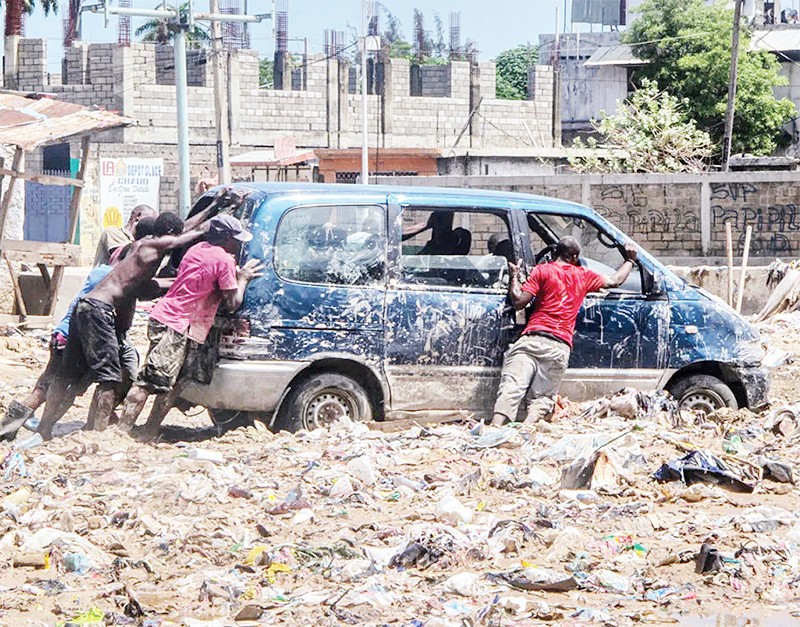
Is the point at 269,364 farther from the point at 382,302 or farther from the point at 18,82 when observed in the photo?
the point at 18,82

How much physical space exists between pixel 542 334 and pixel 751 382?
5.75ft

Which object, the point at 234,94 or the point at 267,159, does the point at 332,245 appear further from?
the point at 234,94

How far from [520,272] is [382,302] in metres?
1.02

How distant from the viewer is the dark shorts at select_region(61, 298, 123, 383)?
851cm

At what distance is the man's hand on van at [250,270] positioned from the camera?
320 inches

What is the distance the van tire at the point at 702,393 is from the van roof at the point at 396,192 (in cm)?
145

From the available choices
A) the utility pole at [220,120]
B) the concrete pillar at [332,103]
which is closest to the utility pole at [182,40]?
the utility pole at [220,120]

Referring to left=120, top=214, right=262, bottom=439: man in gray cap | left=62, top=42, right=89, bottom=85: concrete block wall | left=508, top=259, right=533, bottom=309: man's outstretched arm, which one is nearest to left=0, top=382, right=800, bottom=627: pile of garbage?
left=120, top=214, right=262, bottom=439: man in gray cap

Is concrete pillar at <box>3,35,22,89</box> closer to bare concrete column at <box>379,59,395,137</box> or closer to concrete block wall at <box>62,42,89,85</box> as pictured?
concrete block wall at <box>62,42,89,85</box>

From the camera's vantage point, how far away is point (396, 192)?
28.6ft

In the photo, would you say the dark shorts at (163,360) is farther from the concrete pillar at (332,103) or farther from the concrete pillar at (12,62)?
the concrete pillar at (332,103)

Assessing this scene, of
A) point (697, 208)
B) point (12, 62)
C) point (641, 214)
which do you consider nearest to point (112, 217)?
point (12, 62)

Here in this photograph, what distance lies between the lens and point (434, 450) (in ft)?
26.7

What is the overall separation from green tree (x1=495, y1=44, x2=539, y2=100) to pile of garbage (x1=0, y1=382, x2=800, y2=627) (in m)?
63.3
